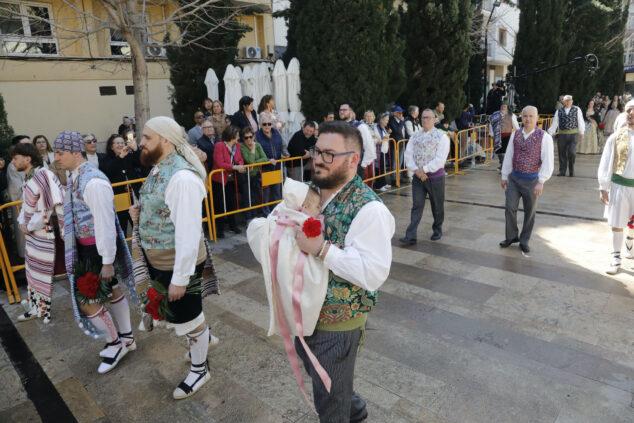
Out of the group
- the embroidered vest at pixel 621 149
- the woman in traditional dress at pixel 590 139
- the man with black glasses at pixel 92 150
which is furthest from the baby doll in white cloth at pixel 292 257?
the woman in traditional dress at pixel 590 139

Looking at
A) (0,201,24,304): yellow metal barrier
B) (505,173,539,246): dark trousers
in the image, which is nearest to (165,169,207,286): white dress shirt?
(0,201,24,304): yellow metal barrier

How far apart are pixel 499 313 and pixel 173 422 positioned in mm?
3257

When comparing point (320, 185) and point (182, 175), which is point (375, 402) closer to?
point (320, 185)

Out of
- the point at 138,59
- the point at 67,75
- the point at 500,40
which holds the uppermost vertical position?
the point at 500,40

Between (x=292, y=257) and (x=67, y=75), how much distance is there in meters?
14.8

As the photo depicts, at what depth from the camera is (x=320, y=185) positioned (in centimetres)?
230

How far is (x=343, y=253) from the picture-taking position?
2137 mm

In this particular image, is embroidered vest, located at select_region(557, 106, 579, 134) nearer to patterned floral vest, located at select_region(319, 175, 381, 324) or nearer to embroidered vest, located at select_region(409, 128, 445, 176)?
embroidered vest, located at select_region(409, 128, 445, 176)

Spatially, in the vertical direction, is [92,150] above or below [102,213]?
above

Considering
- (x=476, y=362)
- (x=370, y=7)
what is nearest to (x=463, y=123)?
(x=370, y=7)

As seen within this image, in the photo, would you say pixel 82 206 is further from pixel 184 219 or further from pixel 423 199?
pixel 423 199

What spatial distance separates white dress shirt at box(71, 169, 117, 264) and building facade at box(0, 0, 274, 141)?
391 inches

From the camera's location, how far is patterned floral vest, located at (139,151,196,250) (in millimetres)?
3139

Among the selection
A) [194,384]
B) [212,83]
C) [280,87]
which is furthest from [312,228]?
[212,83]
